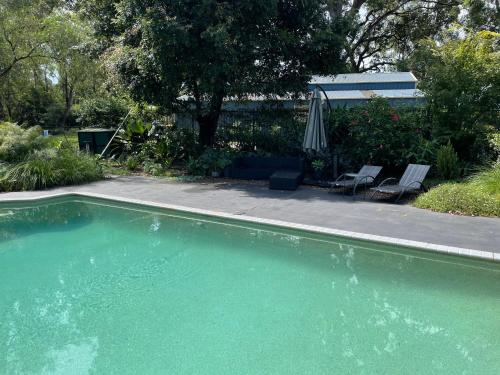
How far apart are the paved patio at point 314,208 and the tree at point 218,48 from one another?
2.75 meters

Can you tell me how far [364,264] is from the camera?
568cm

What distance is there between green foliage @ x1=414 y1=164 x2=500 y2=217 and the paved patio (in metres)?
0.25

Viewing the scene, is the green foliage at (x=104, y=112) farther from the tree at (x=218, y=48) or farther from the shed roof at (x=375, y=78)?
the shed roof at (x=375, y=78)

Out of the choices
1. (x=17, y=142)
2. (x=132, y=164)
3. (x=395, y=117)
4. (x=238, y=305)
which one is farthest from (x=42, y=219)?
(x=395, y=117)

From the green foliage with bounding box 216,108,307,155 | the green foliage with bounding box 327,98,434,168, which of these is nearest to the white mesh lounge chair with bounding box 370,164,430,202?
the green foliage with bounding box 327,98,434,168

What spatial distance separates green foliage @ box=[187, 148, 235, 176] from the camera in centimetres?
1157

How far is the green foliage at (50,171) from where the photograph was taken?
9898 mm

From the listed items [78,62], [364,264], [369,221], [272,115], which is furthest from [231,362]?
[78,62]

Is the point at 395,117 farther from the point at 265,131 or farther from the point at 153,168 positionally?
the point at 153,168

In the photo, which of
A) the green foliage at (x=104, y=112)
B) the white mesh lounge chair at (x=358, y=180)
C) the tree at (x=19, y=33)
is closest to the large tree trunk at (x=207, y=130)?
the green foliage at (x=104, y=112)

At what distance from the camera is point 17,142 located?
35.1 ft

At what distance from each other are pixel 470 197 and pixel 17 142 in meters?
10.8

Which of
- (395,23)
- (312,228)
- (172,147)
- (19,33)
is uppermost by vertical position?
(395,23)

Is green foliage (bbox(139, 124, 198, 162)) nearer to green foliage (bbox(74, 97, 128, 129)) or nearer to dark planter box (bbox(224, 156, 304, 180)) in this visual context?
dark planter box (bbox(224, 156, 304, 180))
